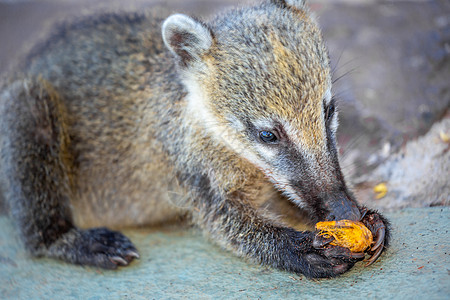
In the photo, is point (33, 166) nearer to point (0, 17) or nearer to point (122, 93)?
point (122, 93)

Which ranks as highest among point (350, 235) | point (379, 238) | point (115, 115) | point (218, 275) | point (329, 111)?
point (115, 115)

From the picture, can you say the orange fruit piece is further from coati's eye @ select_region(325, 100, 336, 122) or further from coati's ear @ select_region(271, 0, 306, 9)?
coati's ear @ select_region(271, 0, 306, 9)

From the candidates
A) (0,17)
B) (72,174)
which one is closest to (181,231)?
(72,174)

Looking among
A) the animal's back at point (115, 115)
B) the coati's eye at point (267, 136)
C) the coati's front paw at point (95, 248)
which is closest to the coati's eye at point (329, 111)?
the coati's eye at point (267, 136)

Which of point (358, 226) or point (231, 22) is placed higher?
point (231, 22)

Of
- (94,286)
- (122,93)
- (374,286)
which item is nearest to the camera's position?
(374,286)

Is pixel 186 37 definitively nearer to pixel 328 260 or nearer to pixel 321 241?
pixel 321 241

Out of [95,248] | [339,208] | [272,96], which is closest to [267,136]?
[272,96]
